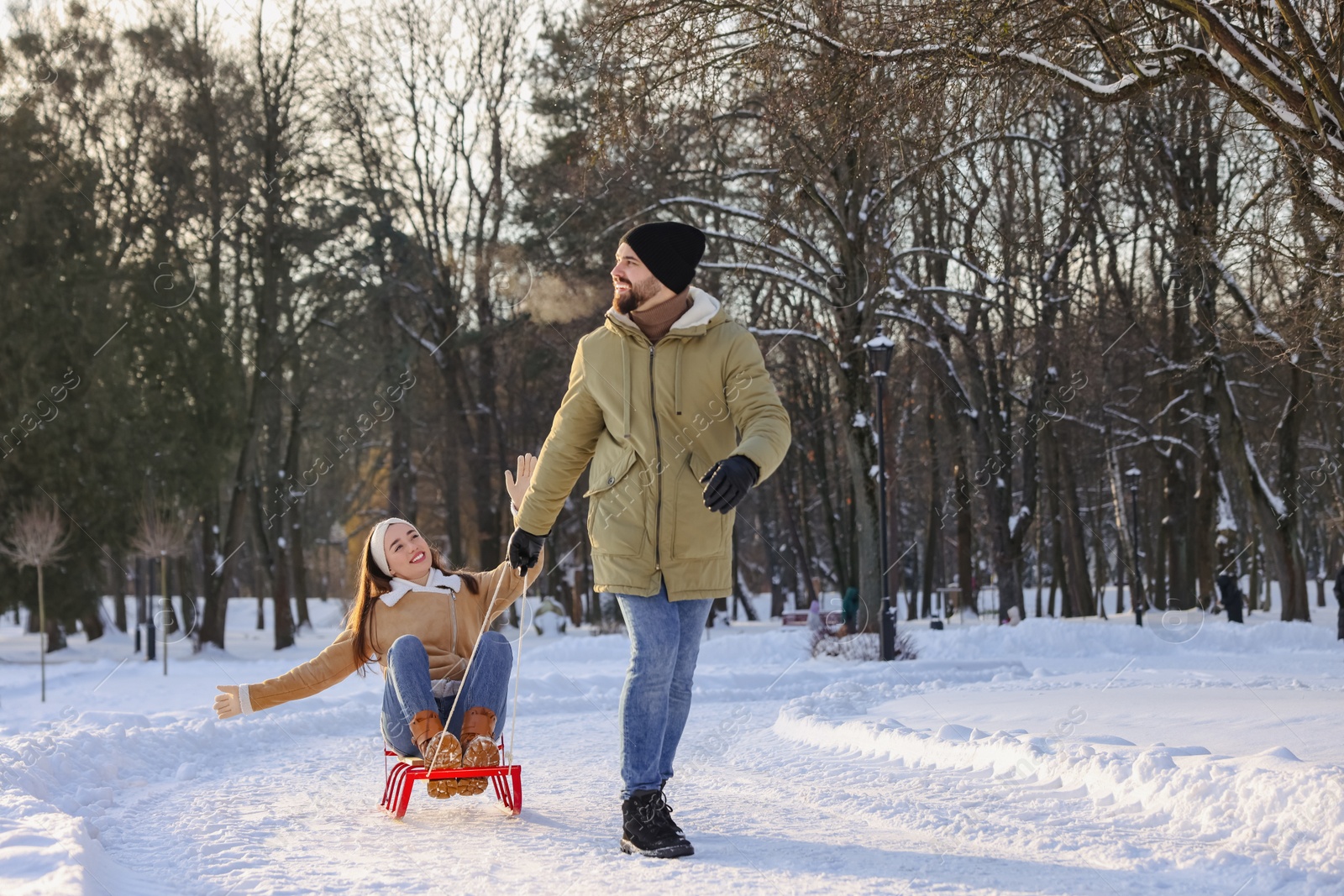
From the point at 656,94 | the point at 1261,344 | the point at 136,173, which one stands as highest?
the point at 136,173

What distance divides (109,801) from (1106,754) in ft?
15.4

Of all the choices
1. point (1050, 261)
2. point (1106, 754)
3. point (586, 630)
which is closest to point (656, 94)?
point (1106, 754)

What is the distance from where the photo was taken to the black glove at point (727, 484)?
4613 millimetres

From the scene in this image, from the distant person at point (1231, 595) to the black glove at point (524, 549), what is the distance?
23354mm

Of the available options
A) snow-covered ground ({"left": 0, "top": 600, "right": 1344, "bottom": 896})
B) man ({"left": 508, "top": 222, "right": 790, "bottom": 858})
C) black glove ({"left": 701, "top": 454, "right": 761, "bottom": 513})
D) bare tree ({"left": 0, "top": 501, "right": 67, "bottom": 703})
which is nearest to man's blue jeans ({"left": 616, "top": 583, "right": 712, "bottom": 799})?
man ({"left": 508, "top": 222, "right": 790, "bottom": 858})

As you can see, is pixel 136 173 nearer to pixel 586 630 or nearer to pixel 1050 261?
pixel 586 630

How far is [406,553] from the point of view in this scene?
6.19 m

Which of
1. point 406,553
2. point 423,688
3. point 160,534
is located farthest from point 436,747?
point 160,534

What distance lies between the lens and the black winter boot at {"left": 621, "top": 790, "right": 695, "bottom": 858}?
477 centimetres

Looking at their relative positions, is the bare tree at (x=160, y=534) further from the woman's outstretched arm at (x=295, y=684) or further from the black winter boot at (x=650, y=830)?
the black winter boot at (x=650, y=830)

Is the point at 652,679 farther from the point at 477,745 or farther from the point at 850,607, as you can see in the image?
the point at 850,607

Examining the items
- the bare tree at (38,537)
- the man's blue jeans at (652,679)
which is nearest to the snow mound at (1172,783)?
the man's blue jeans at (652,679)

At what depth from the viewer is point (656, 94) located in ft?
28.7

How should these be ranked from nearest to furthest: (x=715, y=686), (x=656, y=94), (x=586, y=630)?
(x=656, y=94), (x=715, y=686), (x=586, y=630)
